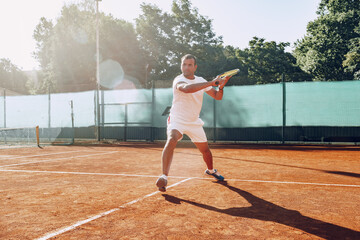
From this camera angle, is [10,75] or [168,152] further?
[10,75]

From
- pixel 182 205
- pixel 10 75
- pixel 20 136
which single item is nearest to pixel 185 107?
pixel 182 205

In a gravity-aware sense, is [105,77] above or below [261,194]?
above

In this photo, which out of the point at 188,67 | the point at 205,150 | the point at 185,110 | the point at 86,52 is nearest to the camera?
the point at 188,67

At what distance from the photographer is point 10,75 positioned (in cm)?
7406

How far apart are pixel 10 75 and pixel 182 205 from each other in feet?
268

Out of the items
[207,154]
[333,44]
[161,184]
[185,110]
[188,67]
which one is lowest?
[161,184]

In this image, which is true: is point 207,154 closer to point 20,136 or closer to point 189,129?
point 189,129

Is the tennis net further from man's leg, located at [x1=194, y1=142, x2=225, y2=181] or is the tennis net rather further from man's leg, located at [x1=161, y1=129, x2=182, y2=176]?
man's leg, located at [x1=161, y1=129, x2=182, y2=176]

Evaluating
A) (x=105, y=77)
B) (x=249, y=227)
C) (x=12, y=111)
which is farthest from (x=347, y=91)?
(x=105, y=77)

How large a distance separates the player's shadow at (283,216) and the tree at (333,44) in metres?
21.6

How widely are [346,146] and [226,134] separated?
182 inches

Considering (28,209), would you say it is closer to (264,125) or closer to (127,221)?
(127,221)

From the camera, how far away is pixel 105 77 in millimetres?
37844

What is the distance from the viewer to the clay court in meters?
2.66
